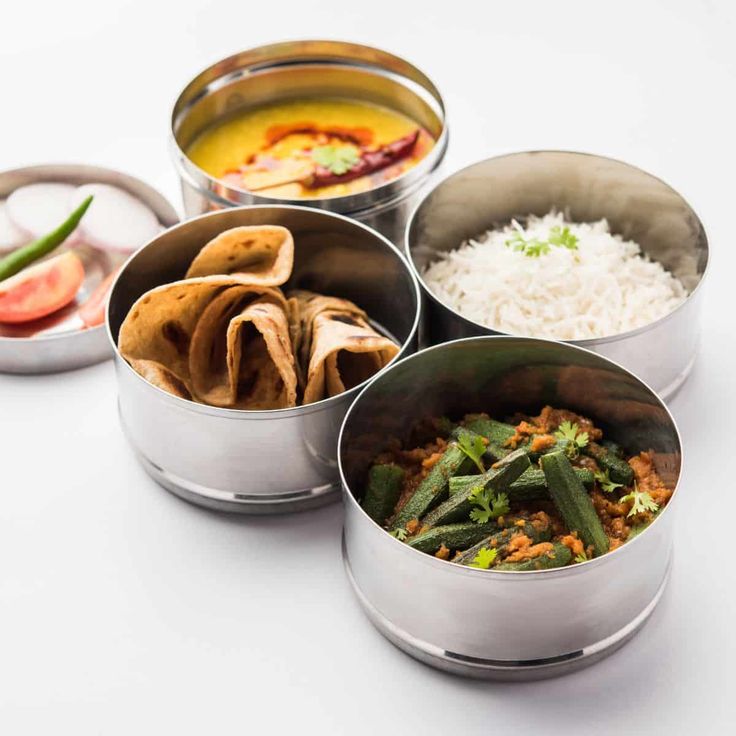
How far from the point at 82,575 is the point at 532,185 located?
6.08 feet

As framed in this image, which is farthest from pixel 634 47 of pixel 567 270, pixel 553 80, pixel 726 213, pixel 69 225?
pixel 69 225

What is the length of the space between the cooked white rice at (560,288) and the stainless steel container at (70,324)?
988mm

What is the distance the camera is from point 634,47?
16.0 feet

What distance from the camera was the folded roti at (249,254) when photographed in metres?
3.34

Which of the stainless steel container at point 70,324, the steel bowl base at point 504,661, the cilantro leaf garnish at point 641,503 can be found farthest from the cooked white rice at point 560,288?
the stainless steel container at point 70,324

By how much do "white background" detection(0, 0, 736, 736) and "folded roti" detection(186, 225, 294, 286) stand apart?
0.54 meters

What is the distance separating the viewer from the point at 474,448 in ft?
9.71

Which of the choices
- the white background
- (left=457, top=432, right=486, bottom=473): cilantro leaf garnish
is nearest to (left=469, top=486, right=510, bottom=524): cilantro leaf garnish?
(left=457, top=432, right=486, bottom=473): cilantro leaf garnish

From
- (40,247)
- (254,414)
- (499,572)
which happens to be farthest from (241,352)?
(499,572)

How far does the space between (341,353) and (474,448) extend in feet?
1.85

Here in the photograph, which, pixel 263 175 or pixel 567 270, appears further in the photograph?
pixel 263 175

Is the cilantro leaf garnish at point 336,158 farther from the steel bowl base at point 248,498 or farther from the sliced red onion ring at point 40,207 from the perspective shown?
the steel bowl base at point 248,498

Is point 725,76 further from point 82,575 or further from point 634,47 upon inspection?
point 82,575

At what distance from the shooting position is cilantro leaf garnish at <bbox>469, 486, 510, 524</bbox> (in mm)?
2803
